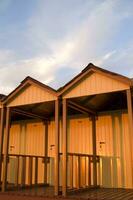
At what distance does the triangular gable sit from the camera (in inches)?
428

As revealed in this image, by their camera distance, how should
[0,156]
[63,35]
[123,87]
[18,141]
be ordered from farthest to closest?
[63,35] → [18,141] → [0,156] → [123,87]

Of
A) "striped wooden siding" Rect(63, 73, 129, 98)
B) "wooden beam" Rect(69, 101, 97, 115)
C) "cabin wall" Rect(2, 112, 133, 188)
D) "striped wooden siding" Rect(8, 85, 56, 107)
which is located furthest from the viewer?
"cabin wall" Rect(2, 112, 133, 188)

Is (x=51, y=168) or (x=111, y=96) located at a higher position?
(x=111, y=96)

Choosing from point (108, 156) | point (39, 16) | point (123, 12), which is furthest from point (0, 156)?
point (123, 12)

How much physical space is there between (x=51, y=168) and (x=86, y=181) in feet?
8.49

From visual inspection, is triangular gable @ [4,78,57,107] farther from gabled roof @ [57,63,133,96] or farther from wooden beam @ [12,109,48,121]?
wooden beam @ [12,109,48,121]

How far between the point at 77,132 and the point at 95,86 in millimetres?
4352

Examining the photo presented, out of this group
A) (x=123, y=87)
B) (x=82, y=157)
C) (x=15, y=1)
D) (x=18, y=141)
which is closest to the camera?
(x=123, y=87)

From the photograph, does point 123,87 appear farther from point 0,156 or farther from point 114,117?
point 0,156

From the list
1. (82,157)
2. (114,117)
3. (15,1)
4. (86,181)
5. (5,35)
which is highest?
(5,35)

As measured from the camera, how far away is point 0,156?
1169cm

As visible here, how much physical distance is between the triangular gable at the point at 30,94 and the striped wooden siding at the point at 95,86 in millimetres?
771

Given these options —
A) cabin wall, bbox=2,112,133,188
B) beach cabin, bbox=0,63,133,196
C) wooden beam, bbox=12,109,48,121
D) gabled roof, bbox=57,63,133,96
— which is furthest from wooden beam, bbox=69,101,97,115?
wooden beam, bbox=12,109,48,121

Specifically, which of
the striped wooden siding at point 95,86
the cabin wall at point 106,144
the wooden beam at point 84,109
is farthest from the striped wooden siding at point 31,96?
the cabin wall at point 106,144
